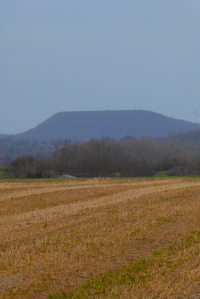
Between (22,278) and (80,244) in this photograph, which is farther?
(80,244)

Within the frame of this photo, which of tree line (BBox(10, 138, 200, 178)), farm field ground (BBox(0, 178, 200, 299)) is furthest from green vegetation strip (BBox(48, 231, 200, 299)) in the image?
tree line (BBox(10, 138, 200, 178))

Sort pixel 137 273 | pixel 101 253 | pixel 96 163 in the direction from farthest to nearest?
pixel 96 163 < pixel 101 253 < pixel 137 273

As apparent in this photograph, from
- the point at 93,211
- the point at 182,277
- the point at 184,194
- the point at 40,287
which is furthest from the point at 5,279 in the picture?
the point at 184,194

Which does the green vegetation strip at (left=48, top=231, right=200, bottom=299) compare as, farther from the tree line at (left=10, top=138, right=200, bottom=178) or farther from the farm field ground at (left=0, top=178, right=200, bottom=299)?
the tree line at (left=10, top=138, right=200, bottom=178)

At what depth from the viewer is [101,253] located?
30.0 feet

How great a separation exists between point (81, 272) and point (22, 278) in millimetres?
1232

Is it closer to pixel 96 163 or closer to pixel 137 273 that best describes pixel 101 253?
pixel 137 273

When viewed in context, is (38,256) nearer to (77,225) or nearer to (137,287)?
(137,287)

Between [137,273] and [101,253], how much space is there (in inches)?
69.3

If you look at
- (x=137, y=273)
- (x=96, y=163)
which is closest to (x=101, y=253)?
(x=137, y=273)

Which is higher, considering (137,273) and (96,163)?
(96,163)

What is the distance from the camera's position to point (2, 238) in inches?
442

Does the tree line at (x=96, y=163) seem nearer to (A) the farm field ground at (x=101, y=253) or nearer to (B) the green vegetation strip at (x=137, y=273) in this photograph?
(A) the farm field ground at (x=101, y=253)

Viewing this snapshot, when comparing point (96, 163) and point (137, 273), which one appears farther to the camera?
point (96, 163)
